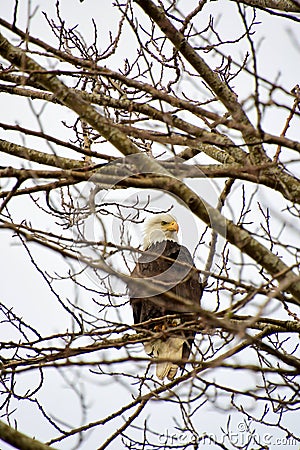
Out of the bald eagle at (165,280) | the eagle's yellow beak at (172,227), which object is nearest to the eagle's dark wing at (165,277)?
the bald eagle at (165,280)

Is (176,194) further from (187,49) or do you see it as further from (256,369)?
(187,49)

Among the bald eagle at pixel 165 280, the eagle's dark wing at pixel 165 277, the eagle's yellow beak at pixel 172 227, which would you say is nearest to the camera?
the bald eagle at pixel 165 280

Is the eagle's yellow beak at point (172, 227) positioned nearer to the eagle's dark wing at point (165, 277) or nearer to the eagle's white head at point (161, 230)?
the eagle's white head at point (161, 230)

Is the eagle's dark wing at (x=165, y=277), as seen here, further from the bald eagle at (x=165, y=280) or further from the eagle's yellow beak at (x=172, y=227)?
the eagle's yellow beak at (x=172, y=227)

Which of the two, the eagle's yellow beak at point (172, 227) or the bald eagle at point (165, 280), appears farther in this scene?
the eagle's yellow beak at point (172, 227)

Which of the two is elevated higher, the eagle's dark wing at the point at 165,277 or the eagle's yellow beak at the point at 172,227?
the eagle's yellow beak at the point at 172,227

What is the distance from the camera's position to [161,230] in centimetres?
618

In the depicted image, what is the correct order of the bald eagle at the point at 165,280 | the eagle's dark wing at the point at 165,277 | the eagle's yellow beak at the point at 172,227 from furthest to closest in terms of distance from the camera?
the eagle's yellow beak at the point at 172,227 → the eagle's dark wing at the point at 165,277 → the bald eagle at the point at 165,280

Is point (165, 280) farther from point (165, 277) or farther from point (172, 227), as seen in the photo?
point (172, 227)

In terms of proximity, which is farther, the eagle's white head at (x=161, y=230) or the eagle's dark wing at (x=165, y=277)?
the eagle's white head at (x=161, y=230)

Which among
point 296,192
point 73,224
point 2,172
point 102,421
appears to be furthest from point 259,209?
point 2,172

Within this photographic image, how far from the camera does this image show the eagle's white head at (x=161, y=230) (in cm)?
612

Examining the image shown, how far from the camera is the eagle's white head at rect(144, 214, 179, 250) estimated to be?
6121mm

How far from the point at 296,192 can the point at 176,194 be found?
669 millimetres
